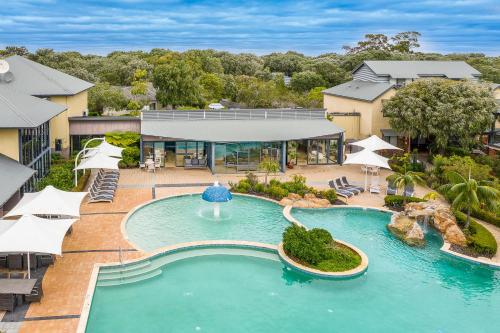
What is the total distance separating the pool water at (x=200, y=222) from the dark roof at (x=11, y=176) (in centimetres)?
491

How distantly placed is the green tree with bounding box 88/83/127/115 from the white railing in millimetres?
13590

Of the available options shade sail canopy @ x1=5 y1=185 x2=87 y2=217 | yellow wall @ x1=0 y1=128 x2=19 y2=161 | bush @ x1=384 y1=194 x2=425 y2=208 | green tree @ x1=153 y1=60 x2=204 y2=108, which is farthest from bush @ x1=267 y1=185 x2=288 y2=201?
green tree @ x1=153 y1=60 x2=204 y2=108

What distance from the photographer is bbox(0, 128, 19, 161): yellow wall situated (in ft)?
75.6

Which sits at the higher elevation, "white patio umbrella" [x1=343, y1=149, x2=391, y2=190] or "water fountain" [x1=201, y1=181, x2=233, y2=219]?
"white patio umbrella" [x1=343, y1=149, x2=391, y2=190]

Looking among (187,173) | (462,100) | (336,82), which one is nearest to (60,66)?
(336,82)

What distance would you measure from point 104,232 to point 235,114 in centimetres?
1768

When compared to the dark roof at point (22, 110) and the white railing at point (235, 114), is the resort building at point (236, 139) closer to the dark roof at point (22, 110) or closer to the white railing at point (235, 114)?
the white railing at point (235, 114)

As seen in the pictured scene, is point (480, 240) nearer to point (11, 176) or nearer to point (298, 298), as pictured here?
point (298, 298)

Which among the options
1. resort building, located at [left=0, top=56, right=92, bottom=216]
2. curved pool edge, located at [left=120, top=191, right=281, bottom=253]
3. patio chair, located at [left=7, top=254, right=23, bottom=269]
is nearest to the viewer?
patio chair, located at [left=7, top=254, right=23, bottom=269]

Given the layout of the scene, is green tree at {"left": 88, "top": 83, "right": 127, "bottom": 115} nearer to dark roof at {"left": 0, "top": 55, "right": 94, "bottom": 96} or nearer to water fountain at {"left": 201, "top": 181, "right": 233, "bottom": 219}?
dark roof at {"left": 0, "top": 55, "right": 94, "bottom": 96}

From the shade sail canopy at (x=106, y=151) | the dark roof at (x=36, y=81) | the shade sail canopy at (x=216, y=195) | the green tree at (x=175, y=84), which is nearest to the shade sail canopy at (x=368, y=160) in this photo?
the shade sail canopy at (x=216, y=195)

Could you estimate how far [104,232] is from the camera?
21.3 meters

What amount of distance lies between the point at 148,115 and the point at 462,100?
2201cm

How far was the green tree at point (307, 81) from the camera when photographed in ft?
223
